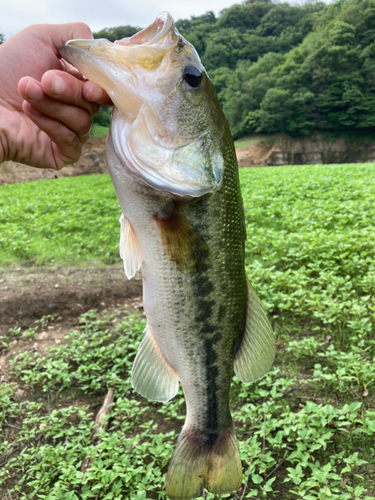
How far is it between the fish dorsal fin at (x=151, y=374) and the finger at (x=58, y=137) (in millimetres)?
953

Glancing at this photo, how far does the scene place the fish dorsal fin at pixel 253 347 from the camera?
169 cm

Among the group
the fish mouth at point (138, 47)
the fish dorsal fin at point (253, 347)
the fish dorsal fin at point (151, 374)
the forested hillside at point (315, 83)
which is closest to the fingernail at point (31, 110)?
the fish mouth at point (138, 47)

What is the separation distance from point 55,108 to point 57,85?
135 millimetres

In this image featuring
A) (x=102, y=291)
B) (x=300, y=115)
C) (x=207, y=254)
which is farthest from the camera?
(x=300, y=115)

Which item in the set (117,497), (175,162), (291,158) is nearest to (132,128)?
(175,162)

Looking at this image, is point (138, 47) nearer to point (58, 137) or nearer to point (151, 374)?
point (58, 137)

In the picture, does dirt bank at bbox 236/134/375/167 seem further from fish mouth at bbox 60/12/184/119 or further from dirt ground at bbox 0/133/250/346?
fish mouth at bbox 60/12/184/119

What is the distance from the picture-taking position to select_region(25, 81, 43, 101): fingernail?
1351mm

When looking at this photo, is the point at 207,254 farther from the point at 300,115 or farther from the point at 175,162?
the point at 300,115

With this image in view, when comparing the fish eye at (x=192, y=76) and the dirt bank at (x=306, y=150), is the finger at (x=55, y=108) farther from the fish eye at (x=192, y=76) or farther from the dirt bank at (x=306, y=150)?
the dirt bank at (x=306, y=150)

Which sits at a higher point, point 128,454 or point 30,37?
point 30,37

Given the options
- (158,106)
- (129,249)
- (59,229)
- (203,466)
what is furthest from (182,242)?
(59,229)

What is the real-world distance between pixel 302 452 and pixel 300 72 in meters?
44.5

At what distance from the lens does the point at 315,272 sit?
4824 mm
